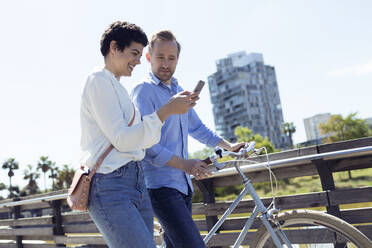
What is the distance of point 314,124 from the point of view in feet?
590

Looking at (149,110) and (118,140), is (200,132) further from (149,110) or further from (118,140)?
(118,140)

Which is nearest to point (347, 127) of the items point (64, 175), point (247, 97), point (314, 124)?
point (64, 175)

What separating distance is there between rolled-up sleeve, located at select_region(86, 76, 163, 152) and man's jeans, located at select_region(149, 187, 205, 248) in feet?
2.00

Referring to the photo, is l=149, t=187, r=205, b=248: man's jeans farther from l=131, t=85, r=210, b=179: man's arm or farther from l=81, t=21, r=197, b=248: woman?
l=81, t=21, r=197, b=248: woman

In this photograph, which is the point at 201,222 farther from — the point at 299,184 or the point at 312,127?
the point at 312,127

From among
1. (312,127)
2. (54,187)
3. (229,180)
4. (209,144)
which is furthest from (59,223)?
(312,127)

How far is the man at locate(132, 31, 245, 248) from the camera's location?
2.12 meters

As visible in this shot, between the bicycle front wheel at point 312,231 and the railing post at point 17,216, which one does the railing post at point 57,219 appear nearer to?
the railing post at point 17,216

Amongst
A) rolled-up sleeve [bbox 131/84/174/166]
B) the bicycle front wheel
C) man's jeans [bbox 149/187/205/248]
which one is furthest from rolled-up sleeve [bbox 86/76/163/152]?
the bicycle front wheel

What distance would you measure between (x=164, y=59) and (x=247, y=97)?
129078 mm

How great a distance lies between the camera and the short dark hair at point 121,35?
1.86m

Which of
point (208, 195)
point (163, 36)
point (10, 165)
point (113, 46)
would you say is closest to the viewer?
point (113, 46)

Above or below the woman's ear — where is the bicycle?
below

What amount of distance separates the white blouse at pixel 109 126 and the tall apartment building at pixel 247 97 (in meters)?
126
